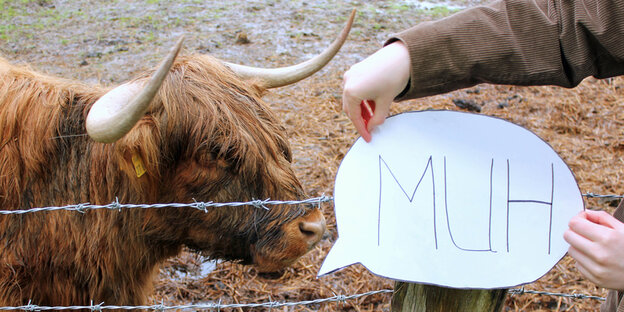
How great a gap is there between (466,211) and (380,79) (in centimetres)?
47

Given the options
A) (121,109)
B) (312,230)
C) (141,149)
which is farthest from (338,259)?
(141,149)

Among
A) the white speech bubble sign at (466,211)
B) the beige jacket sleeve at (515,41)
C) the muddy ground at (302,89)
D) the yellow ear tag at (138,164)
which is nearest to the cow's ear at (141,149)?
the yellow ear tag at (138,164)

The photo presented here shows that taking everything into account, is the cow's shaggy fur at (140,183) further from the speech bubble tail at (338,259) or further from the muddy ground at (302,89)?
the muddy ground at (302,89)

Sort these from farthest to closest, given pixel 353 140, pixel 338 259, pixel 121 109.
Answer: pixel 353 140, pixel 121 109, pixel 338 259

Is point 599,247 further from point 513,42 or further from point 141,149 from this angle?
point 141,149

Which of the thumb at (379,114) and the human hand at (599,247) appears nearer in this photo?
the human hand at (599,247)

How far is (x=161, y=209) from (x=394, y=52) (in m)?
Result: 1.58

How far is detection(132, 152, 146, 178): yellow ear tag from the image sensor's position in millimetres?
2268

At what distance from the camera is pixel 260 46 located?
823cm

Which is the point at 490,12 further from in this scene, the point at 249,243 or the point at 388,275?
the point at 249,243

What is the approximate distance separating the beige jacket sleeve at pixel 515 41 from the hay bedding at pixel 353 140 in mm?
2485

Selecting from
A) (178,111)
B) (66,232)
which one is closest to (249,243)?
(178,111)

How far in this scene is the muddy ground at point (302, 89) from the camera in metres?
3.71

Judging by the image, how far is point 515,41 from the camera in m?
1.36
